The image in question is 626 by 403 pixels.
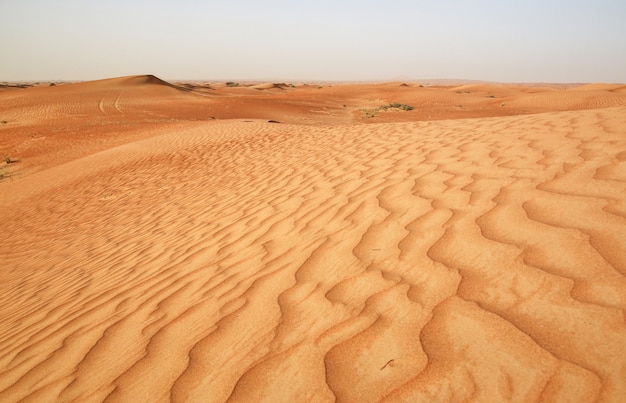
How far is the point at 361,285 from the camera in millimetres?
2041

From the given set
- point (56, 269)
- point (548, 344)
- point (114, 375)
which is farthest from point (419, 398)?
point (56, 269)

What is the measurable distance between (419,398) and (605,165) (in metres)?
2.47

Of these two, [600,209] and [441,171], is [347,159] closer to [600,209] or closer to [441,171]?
[441,171]

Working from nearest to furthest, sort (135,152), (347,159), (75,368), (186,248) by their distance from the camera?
(75,368) → (186,248) → (347,159) → (135,152)

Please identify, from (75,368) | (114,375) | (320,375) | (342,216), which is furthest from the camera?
(342,216)

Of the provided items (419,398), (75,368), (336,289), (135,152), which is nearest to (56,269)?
(75,368)

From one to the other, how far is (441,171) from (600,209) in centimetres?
148

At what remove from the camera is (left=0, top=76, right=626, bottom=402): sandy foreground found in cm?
143

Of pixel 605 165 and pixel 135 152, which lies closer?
pixel 605 165

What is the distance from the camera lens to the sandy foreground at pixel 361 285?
4.69 ft

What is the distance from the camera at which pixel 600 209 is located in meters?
2.23

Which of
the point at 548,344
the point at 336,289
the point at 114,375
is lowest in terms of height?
the point at 114,375

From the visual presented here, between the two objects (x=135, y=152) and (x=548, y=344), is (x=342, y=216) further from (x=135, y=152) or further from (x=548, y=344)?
(x=135, y=152)

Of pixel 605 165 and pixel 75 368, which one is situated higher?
pixel 605 165
